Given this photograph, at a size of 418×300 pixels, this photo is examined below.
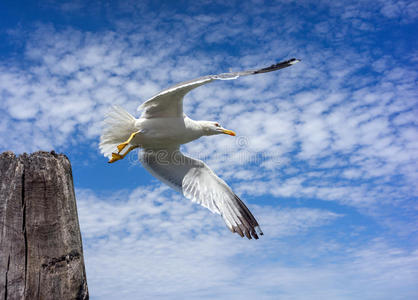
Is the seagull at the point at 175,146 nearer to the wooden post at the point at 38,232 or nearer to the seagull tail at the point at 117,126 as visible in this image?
the seagull tail at the point at 117,126

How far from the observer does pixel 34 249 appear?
10.1 ft

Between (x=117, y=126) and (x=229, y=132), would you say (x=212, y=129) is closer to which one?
(x=229, y=132)

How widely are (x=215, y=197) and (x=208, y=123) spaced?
1372mm

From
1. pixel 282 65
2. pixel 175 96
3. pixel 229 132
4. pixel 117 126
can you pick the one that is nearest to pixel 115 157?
pixel 117 126

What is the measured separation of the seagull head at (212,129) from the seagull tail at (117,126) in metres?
1.30

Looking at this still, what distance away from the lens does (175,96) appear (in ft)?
19.4

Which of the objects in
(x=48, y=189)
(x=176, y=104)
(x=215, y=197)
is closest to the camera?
(x=48, y=189)

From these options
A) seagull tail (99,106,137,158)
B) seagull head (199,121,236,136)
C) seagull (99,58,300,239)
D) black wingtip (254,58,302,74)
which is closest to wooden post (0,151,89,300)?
seagull (99,58,300,239)

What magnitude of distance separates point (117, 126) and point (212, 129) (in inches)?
68.5

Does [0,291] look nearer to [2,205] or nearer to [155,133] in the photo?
[2,205]

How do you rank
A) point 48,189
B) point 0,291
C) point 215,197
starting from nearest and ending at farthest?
1. point 0,291
2. point 48,189
3. point 215,197

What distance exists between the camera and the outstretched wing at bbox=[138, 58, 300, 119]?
5201mm

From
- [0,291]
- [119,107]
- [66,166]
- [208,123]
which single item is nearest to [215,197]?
[208,123]

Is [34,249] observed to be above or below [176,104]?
below
